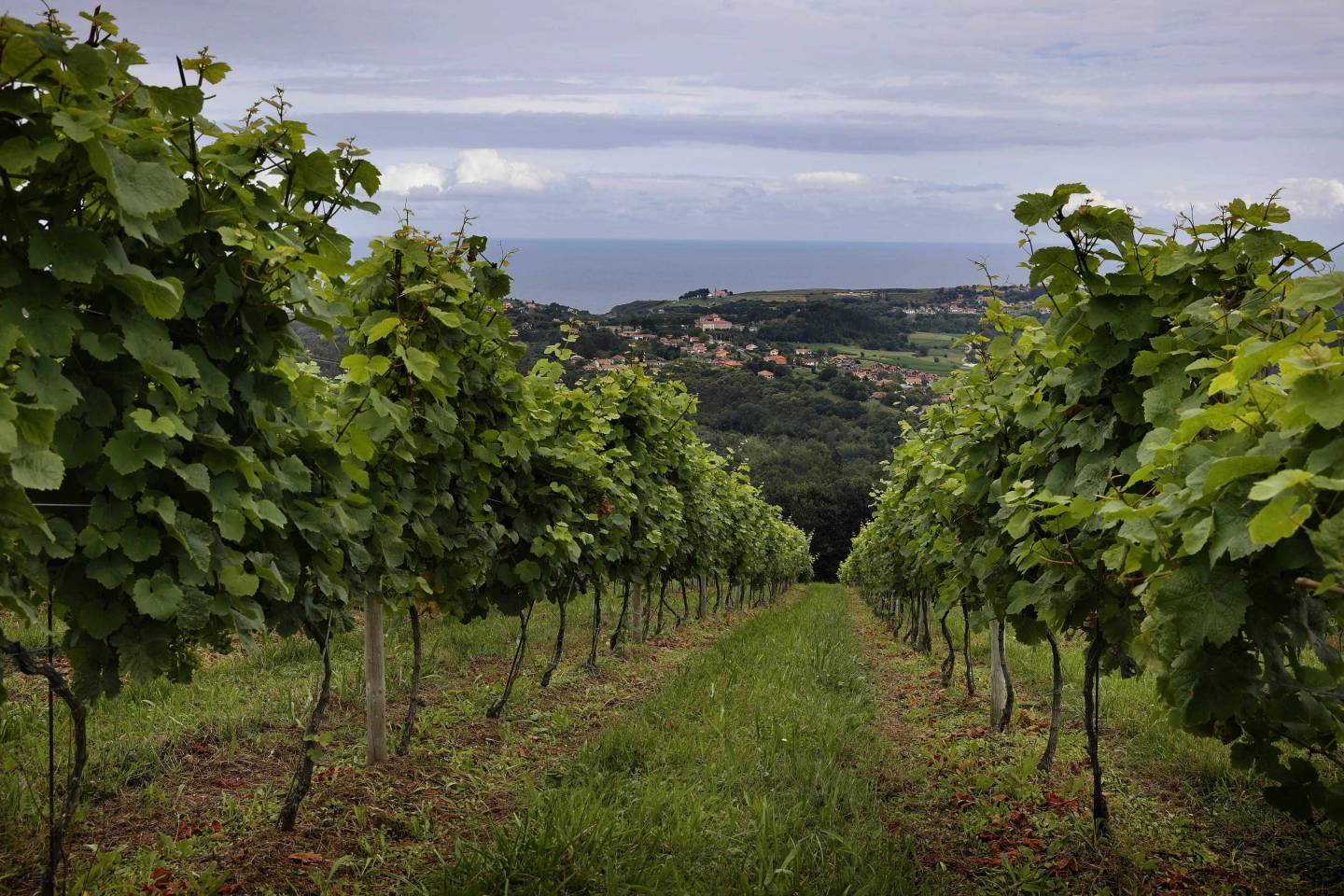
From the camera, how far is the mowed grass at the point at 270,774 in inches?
156

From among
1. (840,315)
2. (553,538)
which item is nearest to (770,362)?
(840,315)

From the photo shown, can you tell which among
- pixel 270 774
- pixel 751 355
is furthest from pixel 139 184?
pixel 751 355

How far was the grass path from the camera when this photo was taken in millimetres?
4285

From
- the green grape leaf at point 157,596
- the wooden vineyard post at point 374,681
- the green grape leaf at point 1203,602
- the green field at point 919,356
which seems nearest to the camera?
the green grape leaf at point 1203,602

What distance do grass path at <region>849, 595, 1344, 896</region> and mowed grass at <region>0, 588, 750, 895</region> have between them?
9.04 feet

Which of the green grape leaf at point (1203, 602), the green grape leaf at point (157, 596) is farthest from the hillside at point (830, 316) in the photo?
the green grape leaf at point (1203, 602)

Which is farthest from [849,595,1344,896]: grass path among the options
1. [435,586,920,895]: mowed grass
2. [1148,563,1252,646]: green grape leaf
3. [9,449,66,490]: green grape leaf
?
[9,449,66,490]: green grape leaf

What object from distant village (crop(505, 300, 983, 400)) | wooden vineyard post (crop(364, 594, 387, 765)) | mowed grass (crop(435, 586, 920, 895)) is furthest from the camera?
distant village (crop(505, 300, 983, 400))

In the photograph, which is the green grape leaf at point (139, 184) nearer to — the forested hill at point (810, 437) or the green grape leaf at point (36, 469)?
the green grape leaf at point (36, 469)

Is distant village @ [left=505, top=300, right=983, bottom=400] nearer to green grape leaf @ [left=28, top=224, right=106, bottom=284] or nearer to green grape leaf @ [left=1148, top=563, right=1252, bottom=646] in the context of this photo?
green grape leaf @ [left=28, top=224, right=106, bottom=284]

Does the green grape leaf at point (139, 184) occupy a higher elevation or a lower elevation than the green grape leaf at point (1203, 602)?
higher

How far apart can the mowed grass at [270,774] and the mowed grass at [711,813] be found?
525mm

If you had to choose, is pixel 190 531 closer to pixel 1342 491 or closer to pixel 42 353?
pixel 42 353

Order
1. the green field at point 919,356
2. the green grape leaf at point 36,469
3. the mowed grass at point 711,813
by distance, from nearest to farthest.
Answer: the green grape leaf at point 36,469 < the mowed grass at point 711,813 < the green field at point 919,356
